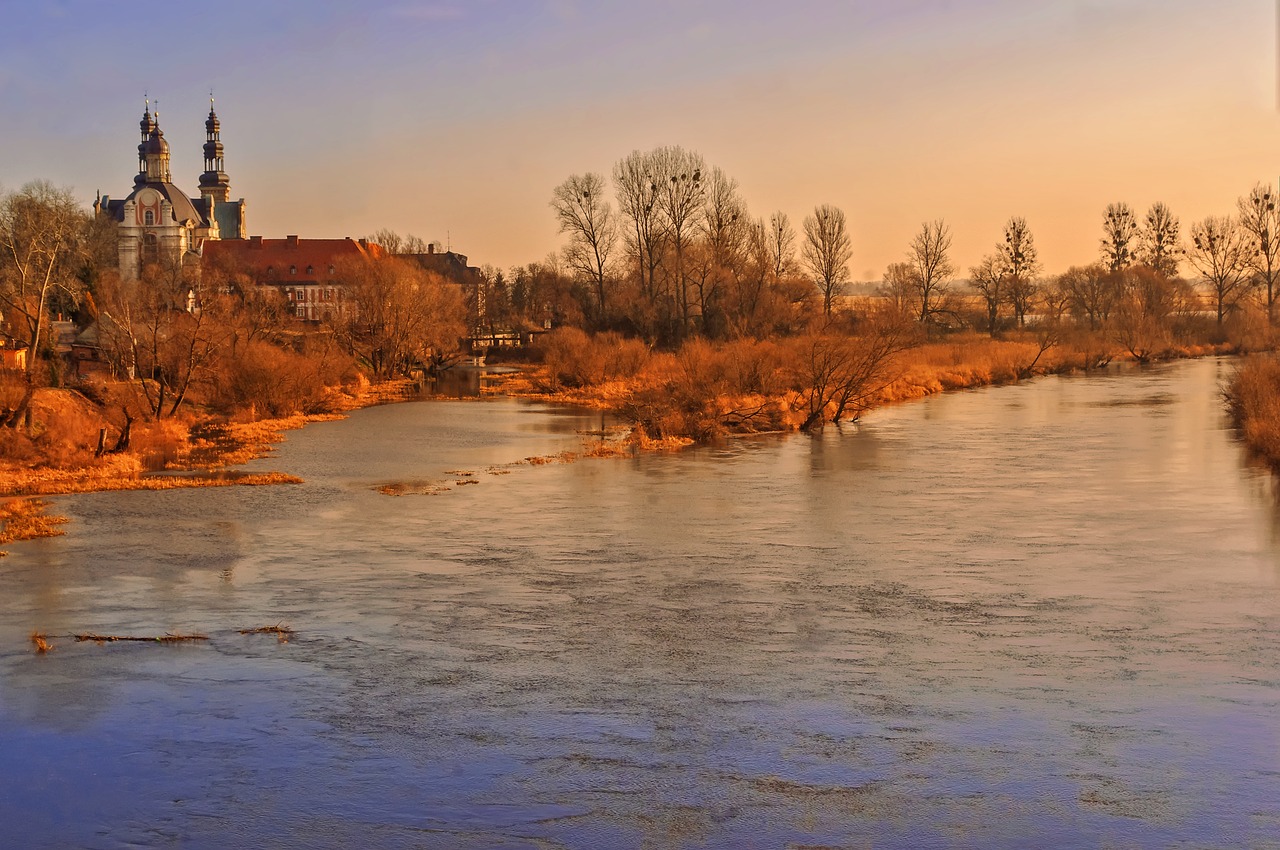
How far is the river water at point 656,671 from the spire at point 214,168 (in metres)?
117

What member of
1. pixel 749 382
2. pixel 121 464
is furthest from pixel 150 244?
pixel 121 464

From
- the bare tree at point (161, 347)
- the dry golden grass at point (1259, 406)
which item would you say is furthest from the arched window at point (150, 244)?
the dry golden grass at point (1259, 406)

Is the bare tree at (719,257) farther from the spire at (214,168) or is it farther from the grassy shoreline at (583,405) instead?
the spire at (214,168)

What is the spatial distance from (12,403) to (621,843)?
82.0 feet

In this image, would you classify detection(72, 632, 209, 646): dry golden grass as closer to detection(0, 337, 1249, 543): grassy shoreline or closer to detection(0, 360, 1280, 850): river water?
detection(0, 360, 1280, 850): river water

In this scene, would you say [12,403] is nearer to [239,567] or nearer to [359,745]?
[239,567]

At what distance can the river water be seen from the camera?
27.3 ft

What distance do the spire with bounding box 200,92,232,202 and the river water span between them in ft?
383

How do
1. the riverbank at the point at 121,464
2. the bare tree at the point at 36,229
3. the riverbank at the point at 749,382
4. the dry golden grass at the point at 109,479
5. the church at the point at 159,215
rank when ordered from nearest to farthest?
the riverbank at the point at 121,464, the dry golden grass at the point at 109,479, the riverbank at the point at 749,382, the bare tree at the point at 36,229, the church at the point at 159,215

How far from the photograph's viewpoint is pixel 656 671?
11430 millimetres

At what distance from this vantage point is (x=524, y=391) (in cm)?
5294

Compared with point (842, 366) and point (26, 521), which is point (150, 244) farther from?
point (26, 521)

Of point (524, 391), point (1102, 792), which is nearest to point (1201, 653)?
point (1102, 792)

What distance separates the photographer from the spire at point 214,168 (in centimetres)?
13088
